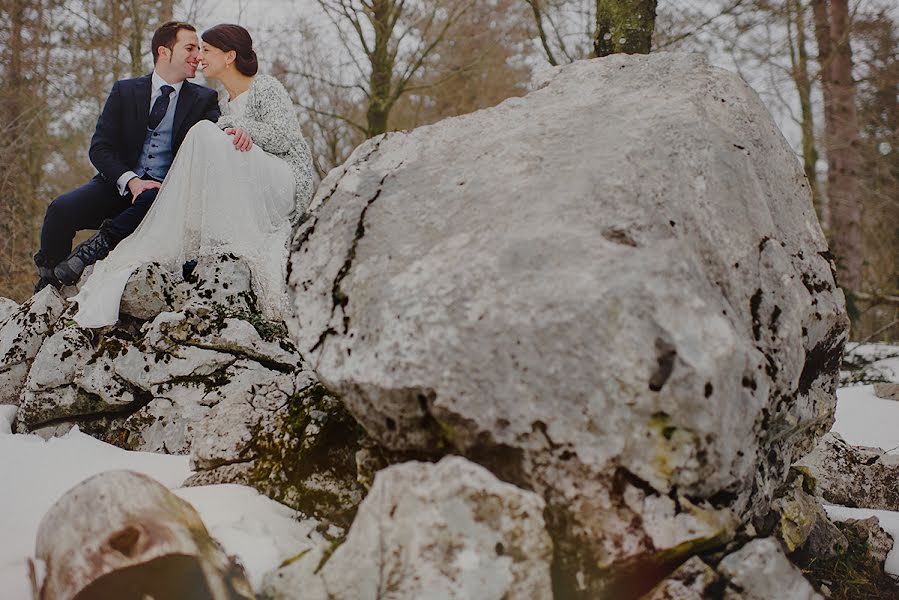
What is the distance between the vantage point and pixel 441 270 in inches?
75.7

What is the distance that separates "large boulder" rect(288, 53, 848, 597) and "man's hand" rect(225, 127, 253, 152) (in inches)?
61.9

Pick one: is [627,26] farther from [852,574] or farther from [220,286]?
[852,574]

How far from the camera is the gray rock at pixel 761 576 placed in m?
1.78

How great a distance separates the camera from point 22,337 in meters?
3.73

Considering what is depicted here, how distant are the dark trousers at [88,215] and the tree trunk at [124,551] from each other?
8.14ft

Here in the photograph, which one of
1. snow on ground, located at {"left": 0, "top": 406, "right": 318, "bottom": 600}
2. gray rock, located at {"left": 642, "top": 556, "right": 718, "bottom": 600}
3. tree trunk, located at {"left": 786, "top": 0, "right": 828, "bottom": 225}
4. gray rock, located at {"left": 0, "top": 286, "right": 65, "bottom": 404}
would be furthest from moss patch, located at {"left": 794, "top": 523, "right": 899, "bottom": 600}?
tree trunk, located at {"left": 786, "top": 0, "right": 828, "bottom": 225}

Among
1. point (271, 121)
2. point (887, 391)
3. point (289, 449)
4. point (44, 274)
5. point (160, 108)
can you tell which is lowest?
point (887, 391)

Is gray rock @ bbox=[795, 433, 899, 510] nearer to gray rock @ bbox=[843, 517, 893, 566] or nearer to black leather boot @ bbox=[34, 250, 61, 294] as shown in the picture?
gray rock @ bbox=[843, 517, 893, 566]

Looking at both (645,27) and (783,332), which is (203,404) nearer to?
(783,332)

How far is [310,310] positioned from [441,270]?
0.48 meters

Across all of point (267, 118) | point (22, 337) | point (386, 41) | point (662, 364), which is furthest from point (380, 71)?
point (662, 364)

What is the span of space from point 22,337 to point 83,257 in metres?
0.57

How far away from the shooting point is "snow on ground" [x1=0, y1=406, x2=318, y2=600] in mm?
1931

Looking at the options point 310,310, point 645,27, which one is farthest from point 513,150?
point 645,27
